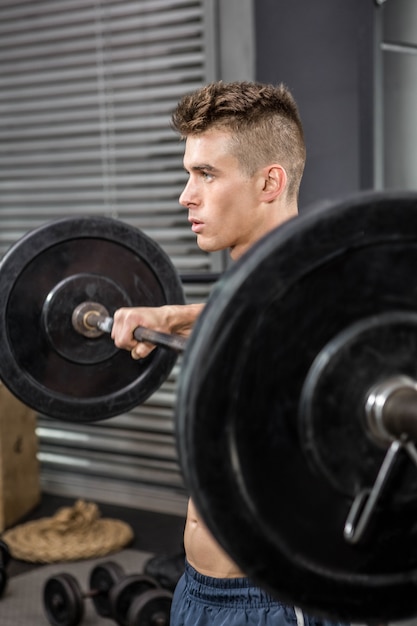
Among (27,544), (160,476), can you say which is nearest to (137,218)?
(160,476)

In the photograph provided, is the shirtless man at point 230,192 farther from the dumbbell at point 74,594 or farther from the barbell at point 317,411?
the dumbbell at point 74,594

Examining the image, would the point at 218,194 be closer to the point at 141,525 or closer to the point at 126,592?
the point at 126,592

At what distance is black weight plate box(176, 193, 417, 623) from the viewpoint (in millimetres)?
794

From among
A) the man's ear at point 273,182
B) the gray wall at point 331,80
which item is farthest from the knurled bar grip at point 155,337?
the gray wall at point 331,80

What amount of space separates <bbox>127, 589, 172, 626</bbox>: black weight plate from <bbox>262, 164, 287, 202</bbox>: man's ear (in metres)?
1.24

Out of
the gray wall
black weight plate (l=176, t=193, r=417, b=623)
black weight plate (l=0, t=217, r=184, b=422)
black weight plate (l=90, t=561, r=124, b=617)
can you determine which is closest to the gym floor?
black weight plate (l=90, t=561, r=124, b=617)

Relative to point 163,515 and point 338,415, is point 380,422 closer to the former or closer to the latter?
point 338,415

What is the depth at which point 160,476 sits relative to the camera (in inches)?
131

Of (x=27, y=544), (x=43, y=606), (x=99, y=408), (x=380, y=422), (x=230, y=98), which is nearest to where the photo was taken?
(x=380, y=422)

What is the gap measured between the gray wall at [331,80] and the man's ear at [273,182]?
1151 millimetres

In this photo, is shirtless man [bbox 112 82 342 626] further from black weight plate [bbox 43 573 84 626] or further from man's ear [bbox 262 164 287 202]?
black weight plate [bbox 43 573 84 626]

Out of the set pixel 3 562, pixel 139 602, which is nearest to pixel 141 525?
pixel 3 562

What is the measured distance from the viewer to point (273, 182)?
4.85ft

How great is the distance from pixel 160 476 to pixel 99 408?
176 cm
